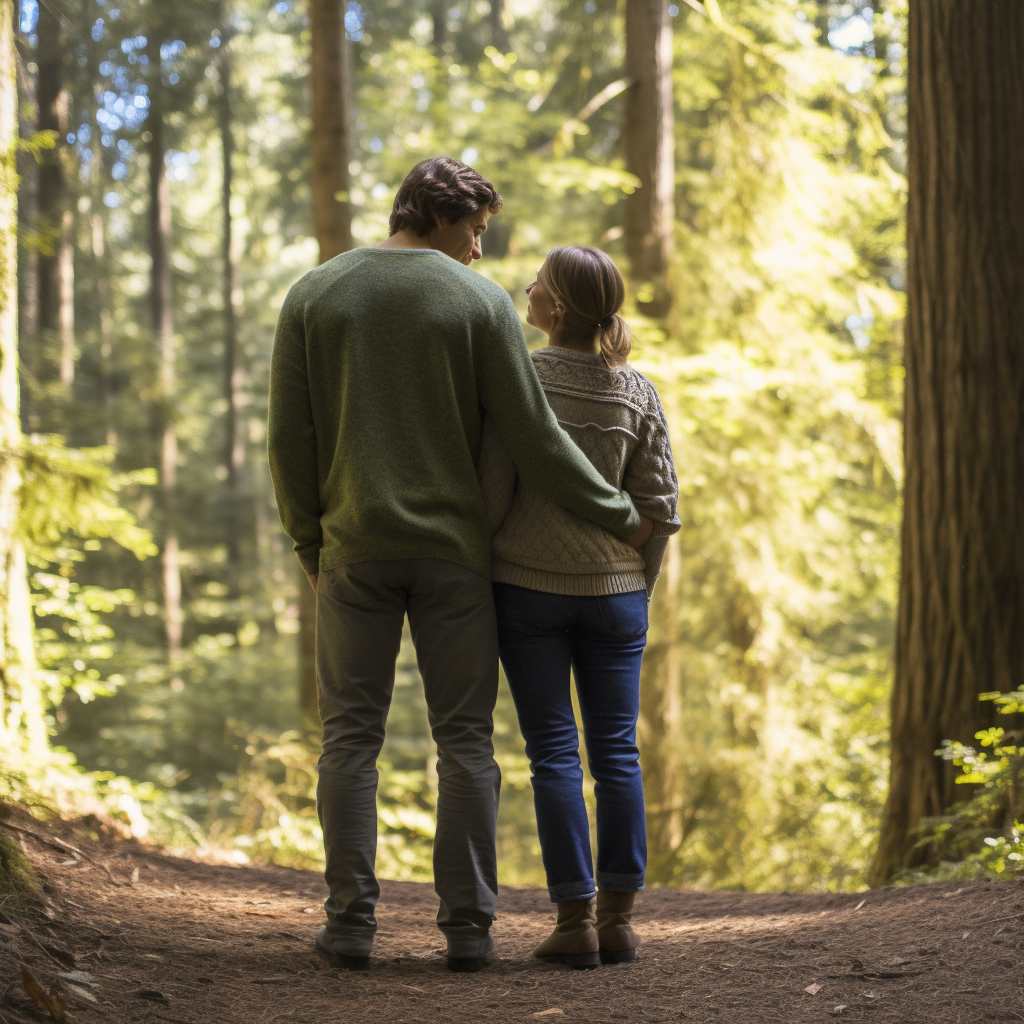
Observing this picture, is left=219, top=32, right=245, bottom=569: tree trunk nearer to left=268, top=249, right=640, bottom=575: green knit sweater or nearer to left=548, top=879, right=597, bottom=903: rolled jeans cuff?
left=268, top=249, right=640, bottom=575: green knit sweater

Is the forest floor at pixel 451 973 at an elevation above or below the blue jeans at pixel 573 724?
Result: below

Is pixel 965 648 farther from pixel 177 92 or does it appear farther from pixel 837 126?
pixel 177 92

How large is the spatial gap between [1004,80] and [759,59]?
5.93 metres

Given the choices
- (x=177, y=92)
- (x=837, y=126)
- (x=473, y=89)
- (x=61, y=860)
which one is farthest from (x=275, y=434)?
(x=177, y=92)

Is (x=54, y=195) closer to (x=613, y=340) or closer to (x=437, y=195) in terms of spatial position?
(x=437, y=195)

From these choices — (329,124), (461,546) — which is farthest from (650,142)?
(461,546)

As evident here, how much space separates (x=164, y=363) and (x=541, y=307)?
51.3 ft

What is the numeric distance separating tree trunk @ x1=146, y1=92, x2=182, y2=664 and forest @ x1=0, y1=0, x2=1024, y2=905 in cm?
8

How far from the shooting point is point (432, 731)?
250cm

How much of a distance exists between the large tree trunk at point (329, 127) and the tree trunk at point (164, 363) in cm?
1038

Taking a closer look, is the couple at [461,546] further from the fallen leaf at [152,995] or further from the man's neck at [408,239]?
the fallen leaf at [152,995]

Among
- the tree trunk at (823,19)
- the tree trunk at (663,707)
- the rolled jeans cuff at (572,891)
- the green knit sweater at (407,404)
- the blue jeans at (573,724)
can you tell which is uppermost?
the tree trunk at (823,19)

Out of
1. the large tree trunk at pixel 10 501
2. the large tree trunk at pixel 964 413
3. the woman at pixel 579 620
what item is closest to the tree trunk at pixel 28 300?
the large tree trunk at pixel 10 501

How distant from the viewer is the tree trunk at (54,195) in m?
13.0
